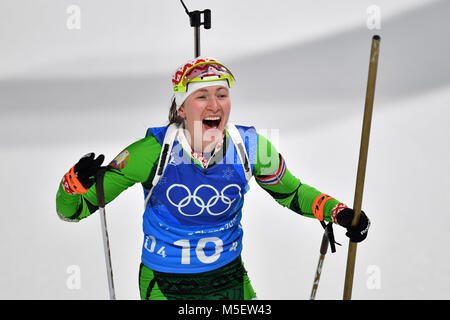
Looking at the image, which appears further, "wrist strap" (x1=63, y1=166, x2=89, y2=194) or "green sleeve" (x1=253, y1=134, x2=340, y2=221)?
"green sleeve" (x1=253, y1=134, x2=340, y2=221)

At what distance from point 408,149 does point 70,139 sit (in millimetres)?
2309

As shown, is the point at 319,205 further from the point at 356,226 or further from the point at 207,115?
the point at 207,115

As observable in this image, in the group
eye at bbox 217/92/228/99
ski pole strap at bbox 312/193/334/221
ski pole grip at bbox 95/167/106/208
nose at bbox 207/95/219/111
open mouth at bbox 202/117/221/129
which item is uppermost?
eye at bbox 217/92/228/99

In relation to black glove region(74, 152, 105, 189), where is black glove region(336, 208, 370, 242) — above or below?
below

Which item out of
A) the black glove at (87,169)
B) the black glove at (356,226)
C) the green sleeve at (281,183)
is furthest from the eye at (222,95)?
the black glove at (356,226)

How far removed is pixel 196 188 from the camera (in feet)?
6.66

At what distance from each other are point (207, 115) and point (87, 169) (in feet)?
1.39

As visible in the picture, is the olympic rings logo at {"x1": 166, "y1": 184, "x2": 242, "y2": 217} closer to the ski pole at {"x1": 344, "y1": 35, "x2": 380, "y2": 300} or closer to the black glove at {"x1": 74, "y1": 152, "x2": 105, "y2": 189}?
the black glove at {"x1": 74, "y1": 152, "x2": 105, "y2": 189}

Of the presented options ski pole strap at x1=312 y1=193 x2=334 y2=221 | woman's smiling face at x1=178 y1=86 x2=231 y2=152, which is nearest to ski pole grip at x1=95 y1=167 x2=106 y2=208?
woman's smiling face at x1=178 y1=86 x2=231 y2=152

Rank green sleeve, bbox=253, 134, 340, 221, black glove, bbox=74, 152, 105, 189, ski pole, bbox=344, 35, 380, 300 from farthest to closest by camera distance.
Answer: green sleeve, bbox=253, 134, 340, 221 < black glove, bbox=74, 152, 105, 189 < ski pole, bbox=344, 35, 380, 300

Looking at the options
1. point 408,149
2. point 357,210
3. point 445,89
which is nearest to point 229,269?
point 357,210

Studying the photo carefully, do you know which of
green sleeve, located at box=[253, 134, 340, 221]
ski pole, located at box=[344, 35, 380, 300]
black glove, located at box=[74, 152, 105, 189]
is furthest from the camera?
Result: green sleeve, located at box=[253, 134, 340, 221]

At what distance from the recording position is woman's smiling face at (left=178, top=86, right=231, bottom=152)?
2010 millimetres

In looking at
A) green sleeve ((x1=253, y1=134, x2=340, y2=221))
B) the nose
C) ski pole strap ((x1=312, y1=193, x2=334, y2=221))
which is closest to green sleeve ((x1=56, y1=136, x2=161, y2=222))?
the nose
